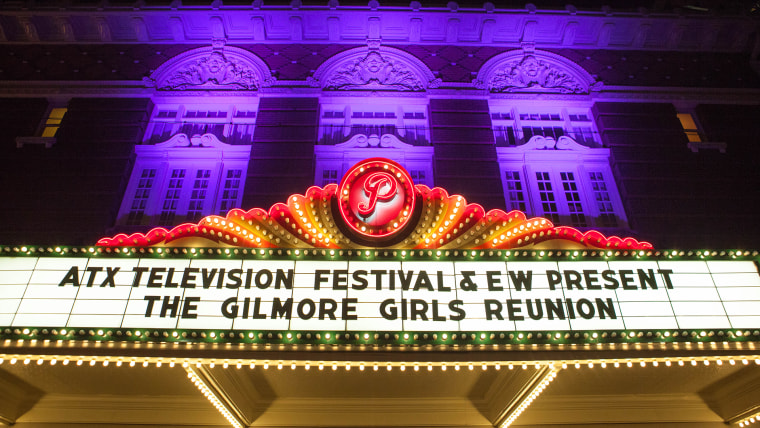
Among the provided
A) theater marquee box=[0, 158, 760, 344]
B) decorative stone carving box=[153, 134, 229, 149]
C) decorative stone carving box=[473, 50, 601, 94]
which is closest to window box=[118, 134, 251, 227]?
decorative stone carving box=[153, 134, 229, 149]

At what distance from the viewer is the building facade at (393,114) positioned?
40.0ft

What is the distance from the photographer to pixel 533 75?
14.9m

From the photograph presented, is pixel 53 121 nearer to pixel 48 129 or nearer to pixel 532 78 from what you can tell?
pixel 48 129

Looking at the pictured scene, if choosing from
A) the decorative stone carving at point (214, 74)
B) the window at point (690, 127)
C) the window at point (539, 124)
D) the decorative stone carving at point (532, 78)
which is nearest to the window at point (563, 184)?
the window at point (539, 124)

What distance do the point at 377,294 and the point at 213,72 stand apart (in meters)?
10.2

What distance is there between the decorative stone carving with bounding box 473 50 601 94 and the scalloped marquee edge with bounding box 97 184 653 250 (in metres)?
6.90

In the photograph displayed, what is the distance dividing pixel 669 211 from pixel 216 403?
11.7m

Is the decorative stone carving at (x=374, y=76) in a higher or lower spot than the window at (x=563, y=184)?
higher

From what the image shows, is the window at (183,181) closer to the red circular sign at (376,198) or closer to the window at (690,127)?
the red circular sign at (376,198)

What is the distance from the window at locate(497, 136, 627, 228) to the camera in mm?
12562

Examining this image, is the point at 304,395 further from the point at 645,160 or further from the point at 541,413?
the point at 645,160

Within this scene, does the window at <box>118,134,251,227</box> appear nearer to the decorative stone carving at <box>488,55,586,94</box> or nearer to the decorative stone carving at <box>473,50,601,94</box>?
the decorative stone carving at <box>473,50,601,94</box>

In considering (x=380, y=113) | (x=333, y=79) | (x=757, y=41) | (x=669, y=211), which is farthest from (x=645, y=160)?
(x=333, y=79)

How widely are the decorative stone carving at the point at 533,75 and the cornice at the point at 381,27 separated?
21.3 inches
